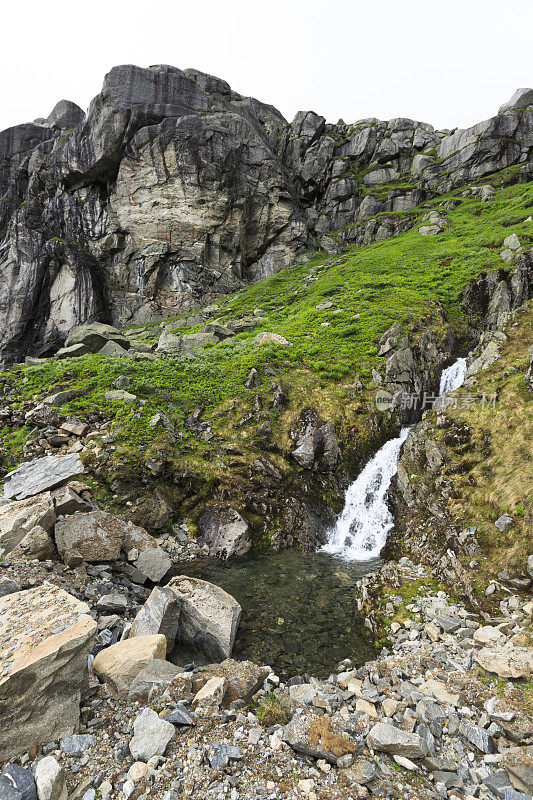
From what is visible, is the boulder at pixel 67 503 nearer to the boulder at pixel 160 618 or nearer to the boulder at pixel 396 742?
the boulder at pixel 160 618

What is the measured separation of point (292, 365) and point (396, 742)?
21639 mm

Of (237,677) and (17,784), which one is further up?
(17,784)

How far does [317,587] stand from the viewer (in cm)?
1342

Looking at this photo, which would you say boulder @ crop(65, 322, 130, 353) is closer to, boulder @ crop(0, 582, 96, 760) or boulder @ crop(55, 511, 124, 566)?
boulder @ crop(55, 511, 124, 566)

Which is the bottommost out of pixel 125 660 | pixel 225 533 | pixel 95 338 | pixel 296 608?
pixel 296 608

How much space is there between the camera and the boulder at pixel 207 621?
9.59 m

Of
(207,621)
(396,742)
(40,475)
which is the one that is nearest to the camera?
(396,742)

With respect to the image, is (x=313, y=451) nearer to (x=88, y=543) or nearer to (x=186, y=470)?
(x=186, y=470)

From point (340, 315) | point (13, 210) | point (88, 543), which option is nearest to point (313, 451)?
point (88, 543)

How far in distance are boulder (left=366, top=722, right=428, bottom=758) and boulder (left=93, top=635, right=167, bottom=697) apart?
4.48m

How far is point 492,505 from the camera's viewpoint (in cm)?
1218

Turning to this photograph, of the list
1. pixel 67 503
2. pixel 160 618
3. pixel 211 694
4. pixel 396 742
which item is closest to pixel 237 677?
pixel 211 694

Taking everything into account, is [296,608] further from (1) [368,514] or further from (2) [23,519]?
(2) [23,519]

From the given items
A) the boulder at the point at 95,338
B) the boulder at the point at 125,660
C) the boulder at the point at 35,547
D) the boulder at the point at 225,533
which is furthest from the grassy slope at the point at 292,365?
the boulder at the point at 125,660
